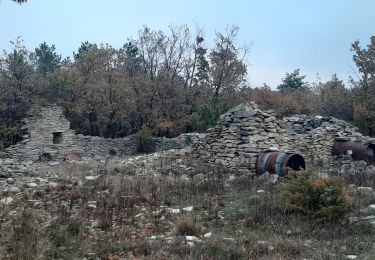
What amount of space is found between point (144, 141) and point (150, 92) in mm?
3652

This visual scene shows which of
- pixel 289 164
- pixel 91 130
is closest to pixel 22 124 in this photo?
pixel 91 130

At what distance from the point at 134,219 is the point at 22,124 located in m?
16.4

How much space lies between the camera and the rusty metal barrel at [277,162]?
10.9 metres

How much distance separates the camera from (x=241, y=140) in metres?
13.5

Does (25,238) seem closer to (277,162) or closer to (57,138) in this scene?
(277,162)

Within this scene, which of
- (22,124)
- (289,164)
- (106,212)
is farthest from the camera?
(22,124)

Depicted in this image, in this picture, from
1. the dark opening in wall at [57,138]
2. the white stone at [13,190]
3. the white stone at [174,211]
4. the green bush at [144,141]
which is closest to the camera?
the white stone at [174,211]

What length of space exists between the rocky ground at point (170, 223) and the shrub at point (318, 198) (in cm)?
17

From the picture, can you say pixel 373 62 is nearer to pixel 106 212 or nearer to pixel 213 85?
pixel 213 85

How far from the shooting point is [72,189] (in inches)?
366

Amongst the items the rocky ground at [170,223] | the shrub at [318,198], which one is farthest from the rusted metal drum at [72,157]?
the shrub at [318,198]

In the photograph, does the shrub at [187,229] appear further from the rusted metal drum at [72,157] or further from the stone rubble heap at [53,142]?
the rusted metal drum at [72,157]

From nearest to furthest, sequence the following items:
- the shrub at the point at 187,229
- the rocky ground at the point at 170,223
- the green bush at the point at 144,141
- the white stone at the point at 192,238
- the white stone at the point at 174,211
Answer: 1. the rocky ground at the point at 170,223
2. the white stone at the point at 192,238
3. the shrub at the point at 187,229
4. the white stone at the point at 174,211
5. the green bush at the point at 144,141

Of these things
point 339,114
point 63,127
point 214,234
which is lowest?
point 214,234
